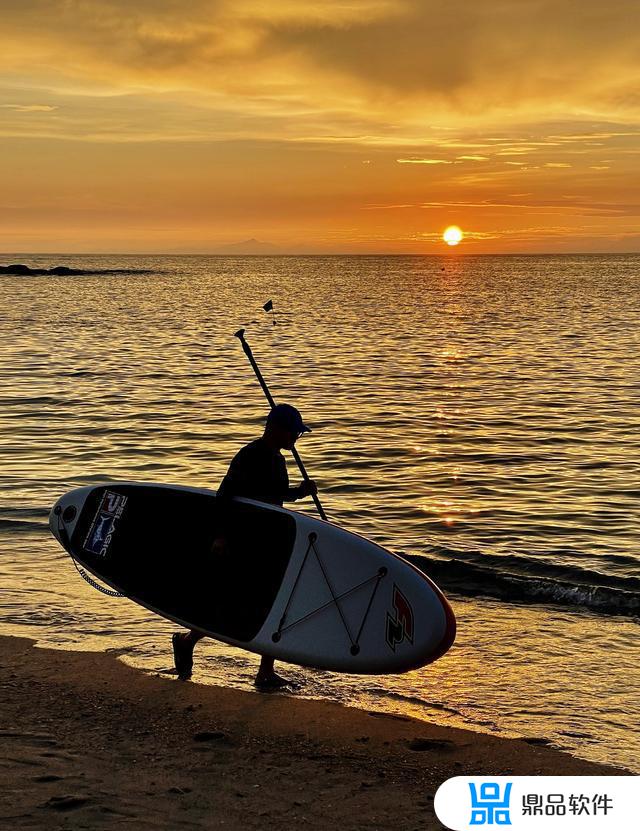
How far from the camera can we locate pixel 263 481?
8.83m

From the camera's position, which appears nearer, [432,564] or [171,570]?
[171,570]

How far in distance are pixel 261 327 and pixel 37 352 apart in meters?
25.4

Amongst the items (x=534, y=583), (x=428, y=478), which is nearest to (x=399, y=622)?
(x=534, y=583)

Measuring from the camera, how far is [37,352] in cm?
4506

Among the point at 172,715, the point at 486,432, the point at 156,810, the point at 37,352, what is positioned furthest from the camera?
the point at 37,352

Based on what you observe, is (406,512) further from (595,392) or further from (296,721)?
(595,392)

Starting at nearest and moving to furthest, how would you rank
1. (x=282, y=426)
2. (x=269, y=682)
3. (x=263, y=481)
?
(x=282, y=426) < (x=269, y=682) < (x=263, y=481)

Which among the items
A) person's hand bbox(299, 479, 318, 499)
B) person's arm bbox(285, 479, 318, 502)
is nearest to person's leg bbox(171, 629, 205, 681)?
person's arm bbox(285, 479, 318, 502)

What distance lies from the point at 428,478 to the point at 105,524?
31.7 ft

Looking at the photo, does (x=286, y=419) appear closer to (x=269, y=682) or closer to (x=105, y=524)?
(x=269, y=682)

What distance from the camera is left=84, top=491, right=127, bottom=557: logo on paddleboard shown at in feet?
33.2

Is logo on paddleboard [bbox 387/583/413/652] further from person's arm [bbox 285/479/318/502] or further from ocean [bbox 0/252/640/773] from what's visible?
person's arm [bbox 285/479/318/502]

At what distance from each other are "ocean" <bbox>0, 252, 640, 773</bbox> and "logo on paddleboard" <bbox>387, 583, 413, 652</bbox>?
22.1 inches

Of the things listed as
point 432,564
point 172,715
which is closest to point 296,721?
point 172,715
